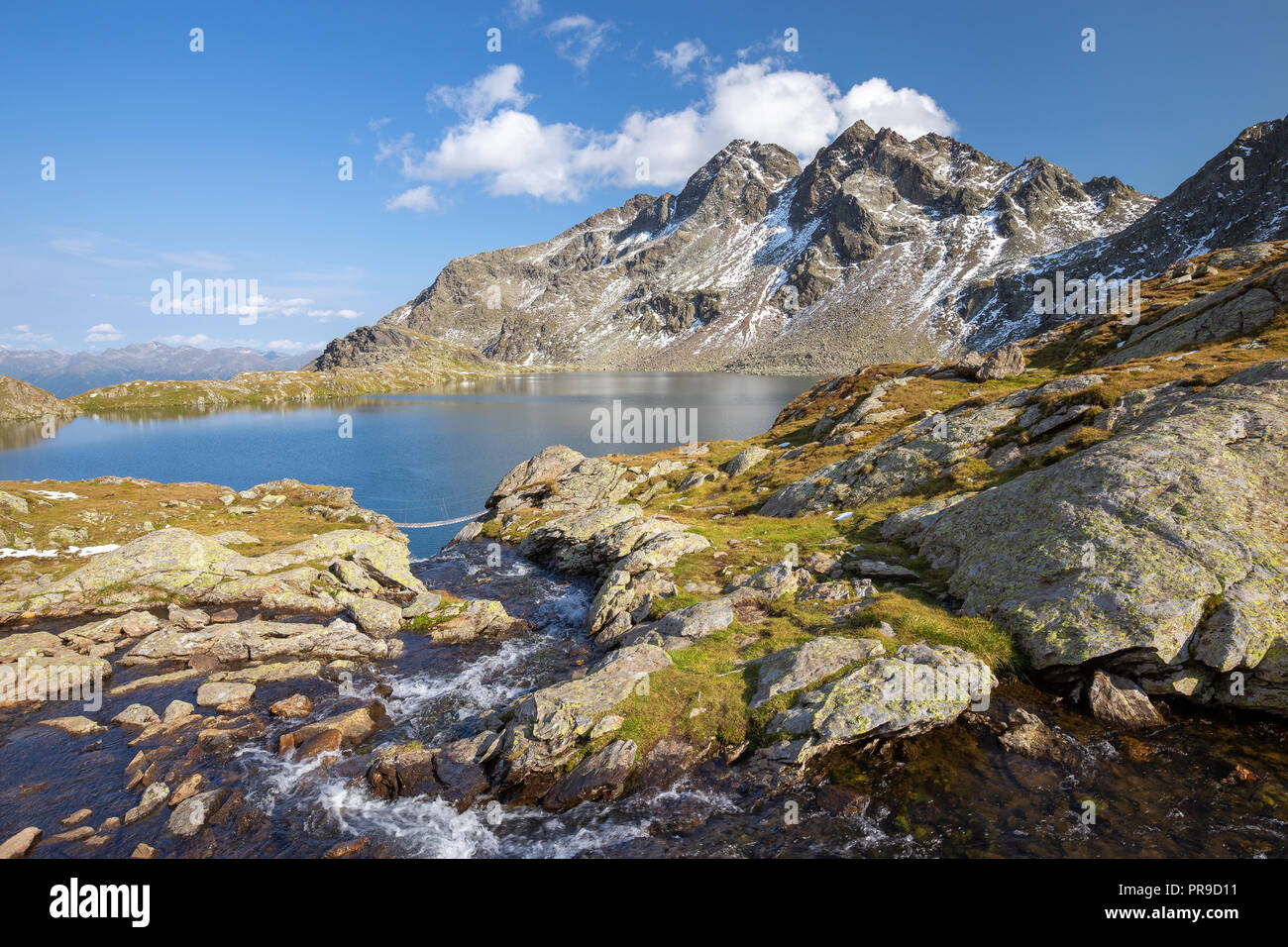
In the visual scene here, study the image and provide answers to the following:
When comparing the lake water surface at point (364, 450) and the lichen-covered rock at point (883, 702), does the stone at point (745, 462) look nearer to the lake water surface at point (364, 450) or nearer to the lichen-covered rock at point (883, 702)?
the lake water surface at point (364, 450)

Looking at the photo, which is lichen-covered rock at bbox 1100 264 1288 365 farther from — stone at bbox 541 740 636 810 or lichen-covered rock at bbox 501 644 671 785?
stone at bbox 541 740 636 810

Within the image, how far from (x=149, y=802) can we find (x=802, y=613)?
2363cm

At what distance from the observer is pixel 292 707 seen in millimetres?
22812

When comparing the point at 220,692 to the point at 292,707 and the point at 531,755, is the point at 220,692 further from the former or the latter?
the point at 531,755

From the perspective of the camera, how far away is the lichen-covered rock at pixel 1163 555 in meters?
15.3

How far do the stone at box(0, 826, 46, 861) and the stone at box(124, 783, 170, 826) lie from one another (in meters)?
2.00

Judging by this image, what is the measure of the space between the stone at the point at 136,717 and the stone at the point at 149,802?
224 inches

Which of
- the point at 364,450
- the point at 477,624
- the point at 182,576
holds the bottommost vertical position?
the point at 477,624

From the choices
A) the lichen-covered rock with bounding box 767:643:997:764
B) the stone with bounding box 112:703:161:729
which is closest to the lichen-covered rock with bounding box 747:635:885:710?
the lichen-covered rock with bounding box 767:643:997:764

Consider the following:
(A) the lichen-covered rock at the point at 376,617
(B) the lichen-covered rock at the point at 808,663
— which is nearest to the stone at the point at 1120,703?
(B) the lichen-covered rock at the point at 808,663

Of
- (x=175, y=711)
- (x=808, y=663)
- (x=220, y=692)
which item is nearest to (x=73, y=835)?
(x=175, y=711)

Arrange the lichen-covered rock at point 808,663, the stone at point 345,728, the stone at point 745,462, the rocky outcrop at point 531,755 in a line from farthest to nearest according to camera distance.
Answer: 1. the stone at point 745,462
2. the stone at point 345,728
3. the lichen-covered rock at point 808,663
4. the rocky outcrop at point 531,755
